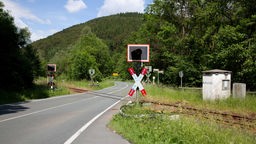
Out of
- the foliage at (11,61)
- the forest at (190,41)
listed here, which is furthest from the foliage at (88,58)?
the foliage at (11,61)

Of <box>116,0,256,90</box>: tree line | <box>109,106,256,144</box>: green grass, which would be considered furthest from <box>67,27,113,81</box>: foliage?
<box>109,106,256,144</box>: green grass

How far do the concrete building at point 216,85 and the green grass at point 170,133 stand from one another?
1230cm

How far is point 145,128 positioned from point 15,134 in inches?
161

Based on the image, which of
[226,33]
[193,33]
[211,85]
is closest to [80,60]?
[193,33]

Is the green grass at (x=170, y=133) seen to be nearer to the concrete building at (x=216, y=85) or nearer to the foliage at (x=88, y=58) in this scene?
the concrete building at (x=216, y=85)

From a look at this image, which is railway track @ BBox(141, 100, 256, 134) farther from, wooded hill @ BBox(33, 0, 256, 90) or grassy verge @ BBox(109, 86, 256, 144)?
wooded hill @ BBox(33, 0, 256, 90)

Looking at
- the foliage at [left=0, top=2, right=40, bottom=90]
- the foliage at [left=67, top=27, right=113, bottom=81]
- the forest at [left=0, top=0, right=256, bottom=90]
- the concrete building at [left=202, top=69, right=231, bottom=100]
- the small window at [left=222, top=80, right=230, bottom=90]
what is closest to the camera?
the concrete building at [left=202, top=69, right=231, bottom=100]

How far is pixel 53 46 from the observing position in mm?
176125

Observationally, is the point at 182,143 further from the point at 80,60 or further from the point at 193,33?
the point at 80,60

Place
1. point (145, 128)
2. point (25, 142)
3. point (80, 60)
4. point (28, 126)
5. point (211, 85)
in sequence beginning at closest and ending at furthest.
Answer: point (25, 142)
point (145, 128)
point (28, 126)
point (211, 85)
point (80, 60)

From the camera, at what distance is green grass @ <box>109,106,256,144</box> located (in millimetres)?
8445

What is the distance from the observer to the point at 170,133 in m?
9.13

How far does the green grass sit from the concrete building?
1230 centimetres

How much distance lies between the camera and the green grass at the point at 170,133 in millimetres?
8445
